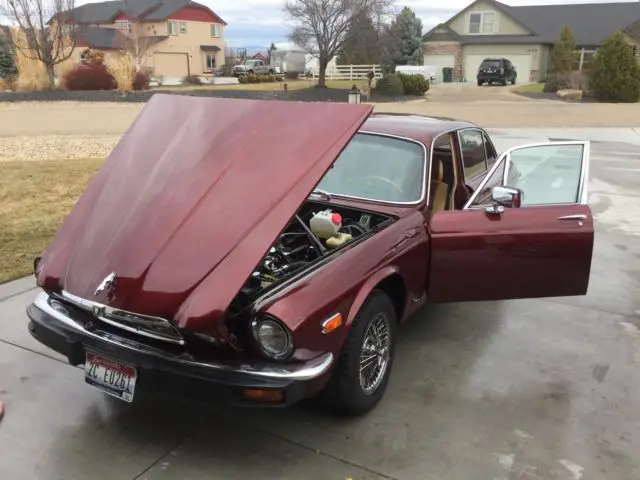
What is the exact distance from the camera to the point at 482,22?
46.7 meters

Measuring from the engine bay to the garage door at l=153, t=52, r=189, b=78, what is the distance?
51975 millimetres

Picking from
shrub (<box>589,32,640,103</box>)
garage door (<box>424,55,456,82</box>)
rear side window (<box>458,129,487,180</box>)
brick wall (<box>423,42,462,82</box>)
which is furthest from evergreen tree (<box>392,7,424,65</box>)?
rear side window (<box>458,129,487,180</box>)

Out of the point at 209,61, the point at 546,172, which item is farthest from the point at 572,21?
the point at 546,172

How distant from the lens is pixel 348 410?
10.6ft

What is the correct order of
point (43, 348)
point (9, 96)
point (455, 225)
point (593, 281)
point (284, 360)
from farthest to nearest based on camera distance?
point (9, 96), point (593, 281), point (43, 348), point (455, 225), point (284, 360)

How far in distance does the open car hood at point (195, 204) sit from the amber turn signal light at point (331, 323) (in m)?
0.45

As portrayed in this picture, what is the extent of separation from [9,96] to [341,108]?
2906 cm

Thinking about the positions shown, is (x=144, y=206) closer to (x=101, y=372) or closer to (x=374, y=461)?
(x=101, y=372)

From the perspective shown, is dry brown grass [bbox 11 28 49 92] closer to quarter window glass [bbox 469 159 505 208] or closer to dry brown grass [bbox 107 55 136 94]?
dry brown grass [bbox 107 55 136 94]

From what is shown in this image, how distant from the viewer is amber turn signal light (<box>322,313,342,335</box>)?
Answer: 9.22 feet

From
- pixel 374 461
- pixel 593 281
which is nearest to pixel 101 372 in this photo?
pixel 374 461

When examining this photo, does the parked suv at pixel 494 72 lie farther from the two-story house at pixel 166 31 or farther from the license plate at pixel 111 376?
the license plate at pixel 111 376

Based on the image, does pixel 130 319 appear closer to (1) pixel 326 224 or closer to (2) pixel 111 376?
(2) pixel 111 376

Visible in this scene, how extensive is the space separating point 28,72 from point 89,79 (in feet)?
10.8
